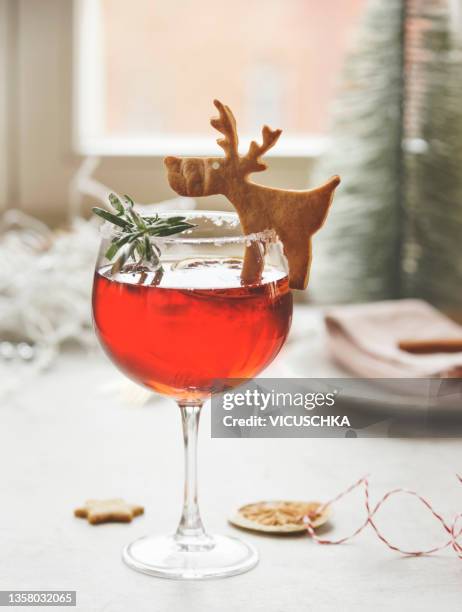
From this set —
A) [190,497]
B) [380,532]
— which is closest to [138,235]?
[190,497]

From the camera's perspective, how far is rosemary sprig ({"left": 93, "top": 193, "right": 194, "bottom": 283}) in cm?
68

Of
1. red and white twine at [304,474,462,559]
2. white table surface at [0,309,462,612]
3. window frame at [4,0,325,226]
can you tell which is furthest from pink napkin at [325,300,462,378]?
window frame at [4,0,325,226]

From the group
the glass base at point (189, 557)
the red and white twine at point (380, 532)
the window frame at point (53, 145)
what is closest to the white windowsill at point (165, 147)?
the window frame at point (53, 145)

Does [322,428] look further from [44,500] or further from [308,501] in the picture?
[44,500]

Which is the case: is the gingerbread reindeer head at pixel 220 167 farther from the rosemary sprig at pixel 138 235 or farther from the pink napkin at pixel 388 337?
the pink napkin at pixel 388 337

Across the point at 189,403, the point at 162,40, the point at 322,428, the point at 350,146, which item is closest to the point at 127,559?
the point at 189,403

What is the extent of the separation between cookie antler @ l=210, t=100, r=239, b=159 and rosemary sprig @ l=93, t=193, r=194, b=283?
2.4 inches

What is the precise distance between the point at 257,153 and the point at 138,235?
0.11m

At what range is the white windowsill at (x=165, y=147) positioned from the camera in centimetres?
178

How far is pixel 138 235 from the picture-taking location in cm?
68

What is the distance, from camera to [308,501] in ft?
2.72

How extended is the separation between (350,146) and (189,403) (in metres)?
0.86

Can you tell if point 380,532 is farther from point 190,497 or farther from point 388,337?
point 388,337

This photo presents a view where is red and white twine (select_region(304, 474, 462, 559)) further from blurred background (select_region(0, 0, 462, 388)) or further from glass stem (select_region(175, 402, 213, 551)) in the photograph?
blurred background (select_region(0, 0, 462, 388))
